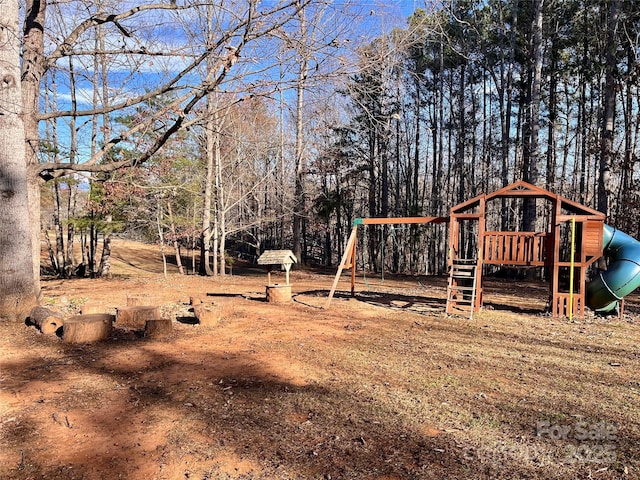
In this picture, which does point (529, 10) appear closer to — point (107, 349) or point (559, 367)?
point (559, 367)

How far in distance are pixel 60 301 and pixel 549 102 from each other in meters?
23.4

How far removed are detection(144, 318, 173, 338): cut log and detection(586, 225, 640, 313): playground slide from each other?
833 centimetres

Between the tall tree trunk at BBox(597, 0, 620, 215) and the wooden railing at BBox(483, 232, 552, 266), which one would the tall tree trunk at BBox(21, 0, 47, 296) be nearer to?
the wooden railing at BBox(483, 232, 552, 266)

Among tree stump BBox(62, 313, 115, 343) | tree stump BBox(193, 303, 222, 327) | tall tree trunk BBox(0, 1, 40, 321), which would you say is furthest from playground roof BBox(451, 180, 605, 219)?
tall tree trunk BBox(0, 1, 40, 321)

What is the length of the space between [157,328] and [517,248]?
730 cm

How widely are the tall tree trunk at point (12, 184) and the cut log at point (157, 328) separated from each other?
72.8 inches

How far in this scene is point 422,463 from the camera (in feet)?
9.20

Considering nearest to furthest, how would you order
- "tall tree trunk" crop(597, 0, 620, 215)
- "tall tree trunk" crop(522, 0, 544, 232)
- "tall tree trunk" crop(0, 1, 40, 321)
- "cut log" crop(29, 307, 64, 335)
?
"cut log" crop(29, 307, 64, 335) < "tall tree trunk" crop(0, 1, 40, 321) < "tall tree trunk" crop(597, 0, 620, 215) < "tall tree trunk" crop(522, 0, 544, 232)

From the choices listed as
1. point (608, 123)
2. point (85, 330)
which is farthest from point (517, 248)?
point (85, 330)

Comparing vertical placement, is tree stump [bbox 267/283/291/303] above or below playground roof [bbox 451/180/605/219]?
below

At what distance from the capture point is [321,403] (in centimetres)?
379

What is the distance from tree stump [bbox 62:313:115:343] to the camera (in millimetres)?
5543

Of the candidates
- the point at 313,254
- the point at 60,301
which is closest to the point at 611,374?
the point at 60,301

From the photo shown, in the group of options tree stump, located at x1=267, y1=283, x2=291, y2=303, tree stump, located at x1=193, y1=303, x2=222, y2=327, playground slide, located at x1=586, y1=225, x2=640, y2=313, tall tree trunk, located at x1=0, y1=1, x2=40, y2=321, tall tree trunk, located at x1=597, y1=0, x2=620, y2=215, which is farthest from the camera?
tall tree trunk, located at x1=597, y1=0, x2=620, y2=215
